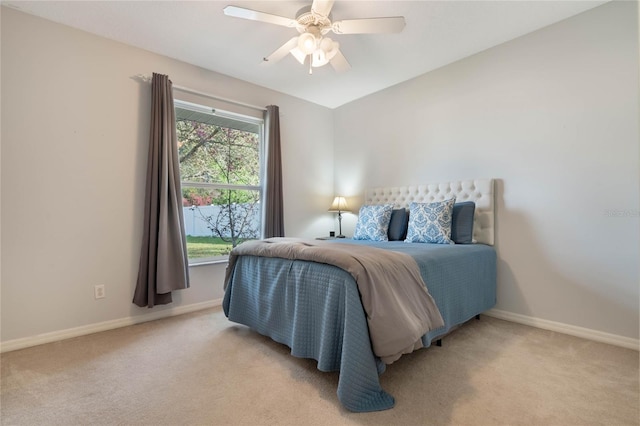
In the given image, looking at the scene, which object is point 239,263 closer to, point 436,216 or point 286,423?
point 286,423

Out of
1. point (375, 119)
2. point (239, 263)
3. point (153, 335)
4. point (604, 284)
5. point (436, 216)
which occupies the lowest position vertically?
point (153, 335)

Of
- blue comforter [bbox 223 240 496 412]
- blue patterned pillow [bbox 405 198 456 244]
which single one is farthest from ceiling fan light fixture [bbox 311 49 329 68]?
blue patterned pillow [bbox 405 198 456 244]

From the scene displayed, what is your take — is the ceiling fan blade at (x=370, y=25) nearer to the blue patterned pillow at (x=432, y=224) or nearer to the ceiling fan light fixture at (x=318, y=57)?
the ceiling fan light fixture at (x=318, y=57)

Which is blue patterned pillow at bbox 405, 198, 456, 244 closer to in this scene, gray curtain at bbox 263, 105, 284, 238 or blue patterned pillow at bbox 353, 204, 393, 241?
blue patterned pillow at bbox 353, 204, 393, 241

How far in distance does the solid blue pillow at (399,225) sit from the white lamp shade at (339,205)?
0.96 metres

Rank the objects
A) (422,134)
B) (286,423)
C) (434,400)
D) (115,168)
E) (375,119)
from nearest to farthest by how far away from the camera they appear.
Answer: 1. (286,423)
2. (434,400)
3. (115,168)
4. (422,134)
5. (375,119)

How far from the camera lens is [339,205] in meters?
4.22

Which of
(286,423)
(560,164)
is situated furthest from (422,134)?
Answer: (286,423)

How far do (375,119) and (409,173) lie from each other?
3.08 ft

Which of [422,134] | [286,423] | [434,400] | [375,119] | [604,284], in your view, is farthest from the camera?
[375,119]

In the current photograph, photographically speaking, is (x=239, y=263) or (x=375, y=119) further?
(x=375, y=119)

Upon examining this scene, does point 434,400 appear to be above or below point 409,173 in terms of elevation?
below

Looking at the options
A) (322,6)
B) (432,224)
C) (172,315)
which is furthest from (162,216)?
(432,224)

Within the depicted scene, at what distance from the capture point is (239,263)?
2.62 metres
